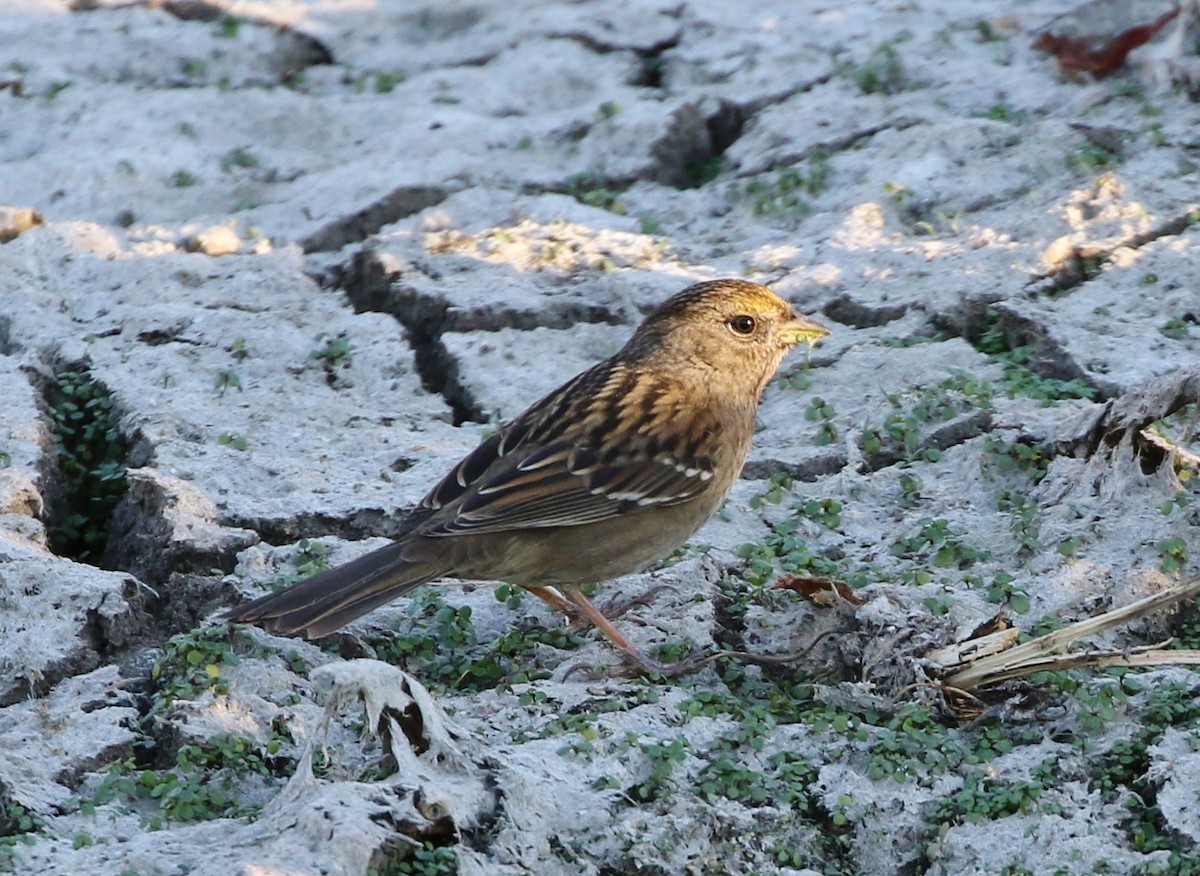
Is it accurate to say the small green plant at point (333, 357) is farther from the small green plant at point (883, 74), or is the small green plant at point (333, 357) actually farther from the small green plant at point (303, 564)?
the small green plant at point (883, 74)

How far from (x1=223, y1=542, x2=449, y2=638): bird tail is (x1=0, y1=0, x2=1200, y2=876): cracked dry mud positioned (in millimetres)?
93

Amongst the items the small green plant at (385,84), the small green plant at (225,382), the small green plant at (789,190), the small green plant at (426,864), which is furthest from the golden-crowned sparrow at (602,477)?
the small green plant at (385,84)

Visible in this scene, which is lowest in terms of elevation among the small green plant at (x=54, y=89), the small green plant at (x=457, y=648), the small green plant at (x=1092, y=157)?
the small green plant at (x=457, y=648)

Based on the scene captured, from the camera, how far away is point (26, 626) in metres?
4.82

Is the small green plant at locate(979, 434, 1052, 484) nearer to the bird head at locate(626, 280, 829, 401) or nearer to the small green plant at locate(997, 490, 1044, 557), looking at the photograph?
the small green plant at locate(997, 490, 1044, 557)

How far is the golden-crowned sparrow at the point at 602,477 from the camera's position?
195 inches

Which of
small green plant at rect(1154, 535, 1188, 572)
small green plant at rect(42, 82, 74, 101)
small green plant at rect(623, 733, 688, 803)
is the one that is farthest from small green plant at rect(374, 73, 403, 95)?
small green plant at rect(623, 733, 688, 803)

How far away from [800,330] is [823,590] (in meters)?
1.40

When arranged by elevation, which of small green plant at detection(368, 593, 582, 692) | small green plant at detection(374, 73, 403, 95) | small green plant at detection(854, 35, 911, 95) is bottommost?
small green plant at detection(368, 593, 582, 692)

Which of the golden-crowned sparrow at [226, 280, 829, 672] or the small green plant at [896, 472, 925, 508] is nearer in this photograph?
the golden-crowned sparrow at [226, 280, 829, 672]

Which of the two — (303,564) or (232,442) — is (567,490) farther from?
(232,442)

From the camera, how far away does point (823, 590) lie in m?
4.90

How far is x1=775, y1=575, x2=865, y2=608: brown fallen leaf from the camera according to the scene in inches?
191

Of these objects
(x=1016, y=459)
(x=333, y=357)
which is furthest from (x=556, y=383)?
(x=1016, y=459)
